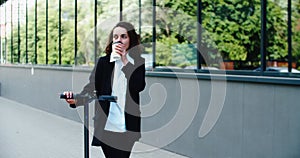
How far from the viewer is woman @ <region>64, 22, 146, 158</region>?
132 inches

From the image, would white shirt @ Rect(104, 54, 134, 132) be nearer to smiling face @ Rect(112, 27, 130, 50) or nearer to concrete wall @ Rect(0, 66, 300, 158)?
smiling face @ Rect(112, 27, 130, 50)

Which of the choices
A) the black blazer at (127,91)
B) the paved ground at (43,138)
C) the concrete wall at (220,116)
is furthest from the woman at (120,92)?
the paved ground at (43,138)

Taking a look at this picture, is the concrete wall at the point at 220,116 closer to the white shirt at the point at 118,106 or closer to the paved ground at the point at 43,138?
the paved ground at the point at 43,138

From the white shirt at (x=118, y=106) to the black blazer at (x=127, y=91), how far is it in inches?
0.9

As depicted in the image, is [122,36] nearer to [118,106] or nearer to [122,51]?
[122,51]

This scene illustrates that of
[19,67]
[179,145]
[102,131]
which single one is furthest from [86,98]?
[19,67]

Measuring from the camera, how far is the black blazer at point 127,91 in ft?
11.1

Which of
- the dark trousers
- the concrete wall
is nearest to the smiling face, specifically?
the dark trousers

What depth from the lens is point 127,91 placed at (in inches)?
133

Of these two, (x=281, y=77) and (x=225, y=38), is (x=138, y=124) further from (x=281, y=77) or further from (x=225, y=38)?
(x=225, y=38)

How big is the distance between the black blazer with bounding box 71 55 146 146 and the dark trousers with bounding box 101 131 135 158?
4cm

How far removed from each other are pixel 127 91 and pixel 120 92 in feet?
0.17

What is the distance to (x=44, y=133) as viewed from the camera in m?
9.60

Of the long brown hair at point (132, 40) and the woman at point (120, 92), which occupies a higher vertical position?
the long brown hair at point (132, 40)
